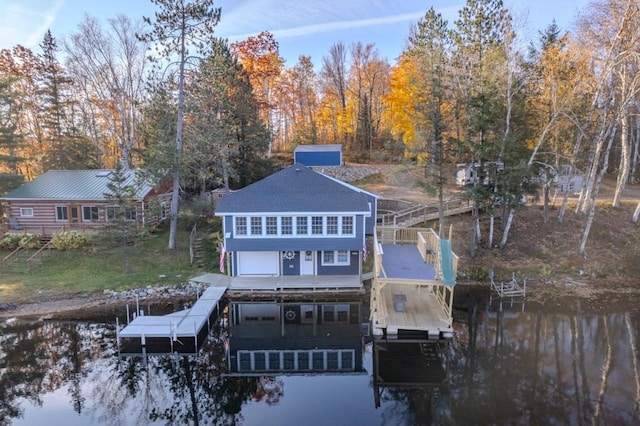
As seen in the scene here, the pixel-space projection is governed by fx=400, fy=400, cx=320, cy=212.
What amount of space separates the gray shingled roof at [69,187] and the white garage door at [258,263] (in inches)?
313

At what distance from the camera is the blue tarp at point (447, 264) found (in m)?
13.8

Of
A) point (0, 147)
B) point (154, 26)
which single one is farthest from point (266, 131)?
point (0, 147)

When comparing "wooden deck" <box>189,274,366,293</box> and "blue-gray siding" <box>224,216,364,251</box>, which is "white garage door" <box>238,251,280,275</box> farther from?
"blue-gray siding" <box>224,216,364,251</box>

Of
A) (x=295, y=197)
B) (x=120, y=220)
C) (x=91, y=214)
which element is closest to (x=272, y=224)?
(x=295, y=197)

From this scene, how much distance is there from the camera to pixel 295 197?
19.8m

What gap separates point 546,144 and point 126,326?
24244 millimetres

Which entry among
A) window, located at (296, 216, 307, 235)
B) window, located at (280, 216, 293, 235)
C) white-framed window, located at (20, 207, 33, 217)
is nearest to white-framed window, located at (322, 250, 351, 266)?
window, located at (296, 216, 307, 235)

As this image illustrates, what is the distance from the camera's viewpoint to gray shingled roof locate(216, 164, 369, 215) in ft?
63.1

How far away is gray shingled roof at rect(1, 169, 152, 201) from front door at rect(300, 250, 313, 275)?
415 inches

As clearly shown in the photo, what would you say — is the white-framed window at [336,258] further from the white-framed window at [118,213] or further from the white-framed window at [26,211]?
the white-framed window at [26,211]

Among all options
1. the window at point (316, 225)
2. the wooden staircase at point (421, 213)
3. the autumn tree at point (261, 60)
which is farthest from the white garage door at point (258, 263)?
the autumn tree at point (261, 60)

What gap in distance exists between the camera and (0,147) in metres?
25.2

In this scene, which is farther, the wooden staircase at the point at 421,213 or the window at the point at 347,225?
the wooden staircase at the point at 421,213

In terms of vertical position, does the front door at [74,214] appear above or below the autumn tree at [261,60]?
below
